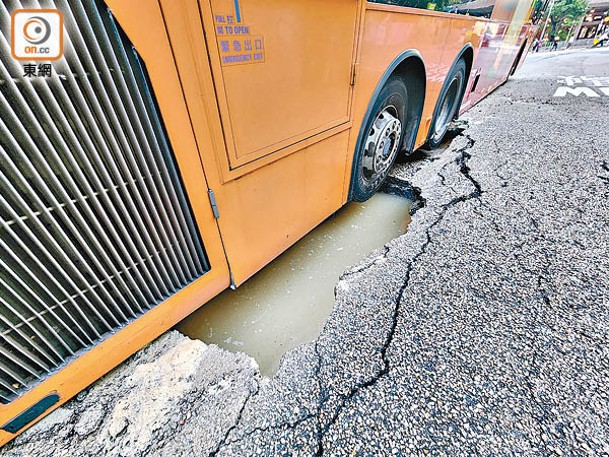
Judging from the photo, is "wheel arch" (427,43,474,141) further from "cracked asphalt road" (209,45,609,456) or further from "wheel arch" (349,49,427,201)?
"cracked asphalt road" (209,45,609,456)

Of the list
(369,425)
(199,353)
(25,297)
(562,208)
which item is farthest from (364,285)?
(562,208)

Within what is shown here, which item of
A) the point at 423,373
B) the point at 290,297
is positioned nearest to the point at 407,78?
the point at 290,297

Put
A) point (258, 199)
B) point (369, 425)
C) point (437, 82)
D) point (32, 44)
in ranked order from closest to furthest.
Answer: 1. point (32, 44)
2. point (369, 425)
3. point (258, 199)
4. point (437, 82)

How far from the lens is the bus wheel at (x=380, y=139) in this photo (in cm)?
210

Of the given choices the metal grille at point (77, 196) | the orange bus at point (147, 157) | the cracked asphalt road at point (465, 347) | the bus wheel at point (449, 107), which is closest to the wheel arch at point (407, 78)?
the orange bus at point (147, 157)

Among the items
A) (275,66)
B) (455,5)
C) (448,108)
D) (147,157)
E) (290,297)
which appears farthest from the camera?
(448,108)

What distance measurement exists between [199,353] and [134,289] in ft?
1.59

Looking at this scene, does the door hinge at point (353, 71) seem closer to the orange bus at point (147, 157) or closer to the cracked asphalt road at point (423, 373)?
the orange bus at point (147, 157)

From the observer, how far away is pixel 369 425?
3.59 ft

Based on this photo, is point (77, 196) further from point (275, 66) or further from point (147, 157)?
point (275, 66)

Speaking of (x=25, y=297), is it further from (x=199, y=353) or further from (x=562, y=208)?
(x=562, y=208)

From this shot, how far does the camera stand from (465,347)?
1.34m

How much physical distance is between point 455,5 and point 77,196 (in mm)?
3329

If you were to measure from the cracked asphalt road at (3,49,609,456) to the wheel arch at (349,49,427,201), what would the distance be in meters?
0.77
